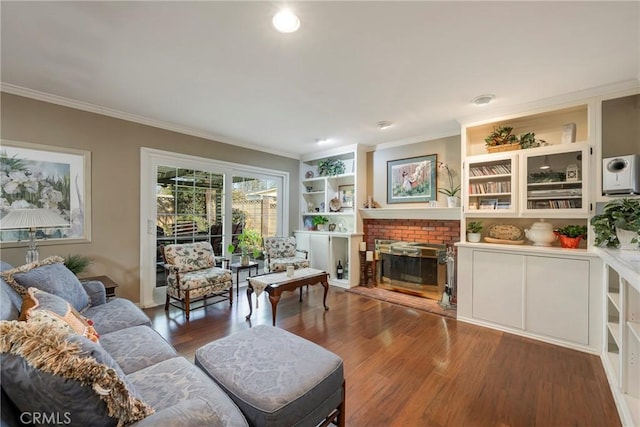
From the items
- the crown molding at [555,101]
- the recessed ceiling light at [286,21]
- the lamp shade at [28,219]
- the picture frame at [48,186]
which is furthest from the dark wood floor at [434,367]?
the crown molding at [555,101]

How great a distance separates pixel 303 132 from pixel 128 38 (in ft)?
7.66

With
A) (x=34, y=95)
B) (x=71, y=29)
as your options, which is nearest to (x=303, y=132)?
(x=71, y=29)

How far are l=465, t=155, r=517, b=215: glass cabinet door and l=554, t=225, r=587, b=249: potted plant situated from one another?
481 mm

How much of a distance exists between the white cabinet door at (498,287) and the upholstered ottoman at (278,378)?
7.46 ft

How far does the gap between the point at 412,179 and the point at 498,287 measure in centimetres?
190

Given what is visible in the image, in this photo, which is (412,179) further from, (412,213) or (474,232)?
(474,232)

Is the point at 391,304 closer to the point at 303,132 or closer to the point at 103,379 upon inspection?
the point at 303,132

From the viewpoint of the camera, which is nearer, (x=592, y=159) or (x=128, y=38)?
(x=128, y=38)

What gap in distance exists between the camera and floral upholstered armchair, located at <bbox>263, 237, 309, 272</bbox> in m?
4.11

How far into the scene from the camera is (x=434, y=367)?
7.29 feet

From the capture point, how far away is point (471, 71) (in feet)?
7.29

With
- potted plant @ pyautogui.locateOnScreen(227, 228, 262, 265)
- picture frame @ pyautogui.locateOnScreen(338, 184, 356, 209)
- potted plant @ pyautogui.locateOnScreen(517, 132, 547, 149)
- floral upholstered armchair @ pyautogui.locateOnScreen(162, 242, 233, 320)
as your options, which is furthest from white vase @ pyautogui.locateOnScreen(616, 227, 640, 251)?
potted plant @ pyautogui.locateOnScreen(227, 228, 262, 265)

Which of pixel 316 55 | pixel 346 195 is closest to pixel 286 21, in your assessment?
pixel 316 55

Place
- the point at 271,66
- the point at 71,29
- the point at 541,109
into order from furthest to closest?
the point at 541,109 → the point at 271,66 → the point at 71,29
